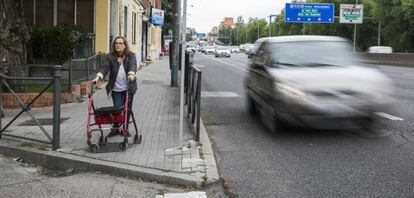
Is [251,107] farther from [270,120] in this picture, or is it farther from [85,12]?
[85,12]

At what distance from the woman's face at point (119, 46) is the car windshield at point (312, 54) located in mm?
2851

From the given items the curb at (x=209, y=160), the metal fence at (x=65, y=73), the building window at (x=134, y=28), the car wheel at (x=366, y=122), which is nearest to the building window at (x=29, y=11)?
the metal fence at (x=65, y=73)

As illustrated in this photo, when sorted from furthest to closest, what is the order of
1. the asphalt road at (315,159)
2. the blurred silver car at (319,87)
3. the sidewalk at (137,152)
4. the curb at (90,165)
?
1. the blurred silver car at (319,87)
2. the sidewalk at (137,152)
3. the curb at (90,165)
4. the asphalt road at (315,159)

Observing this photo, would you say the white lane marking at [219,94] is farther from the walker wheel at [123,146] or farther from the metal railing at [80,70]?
the walker wheel at [123,146]

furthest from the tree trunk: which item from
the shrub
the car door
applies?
the car door

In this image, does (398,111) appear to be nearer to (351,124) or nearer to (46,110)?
(351,124)

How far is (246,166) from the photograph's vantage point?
6.99m

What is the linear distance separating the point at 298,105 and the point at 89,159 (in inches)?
129

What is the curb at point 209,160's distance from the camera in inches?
244

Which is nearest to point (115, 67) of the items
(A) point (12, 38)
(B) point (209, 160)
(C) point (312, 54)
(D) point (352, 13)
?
(B) point (209, 160)

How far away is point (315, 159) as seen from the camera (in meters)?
7.28

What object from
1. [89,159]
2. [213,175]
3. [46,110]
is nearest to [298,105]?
[213,175]

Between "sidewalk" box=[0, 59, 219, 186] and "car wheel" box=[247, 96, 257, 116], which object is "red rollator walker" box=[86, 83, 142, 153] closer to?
"sidewalk" box=[0, 59, 219, 186]

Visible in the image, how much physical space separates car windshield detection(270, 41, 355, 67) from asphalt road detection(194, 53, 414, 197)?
119cm
